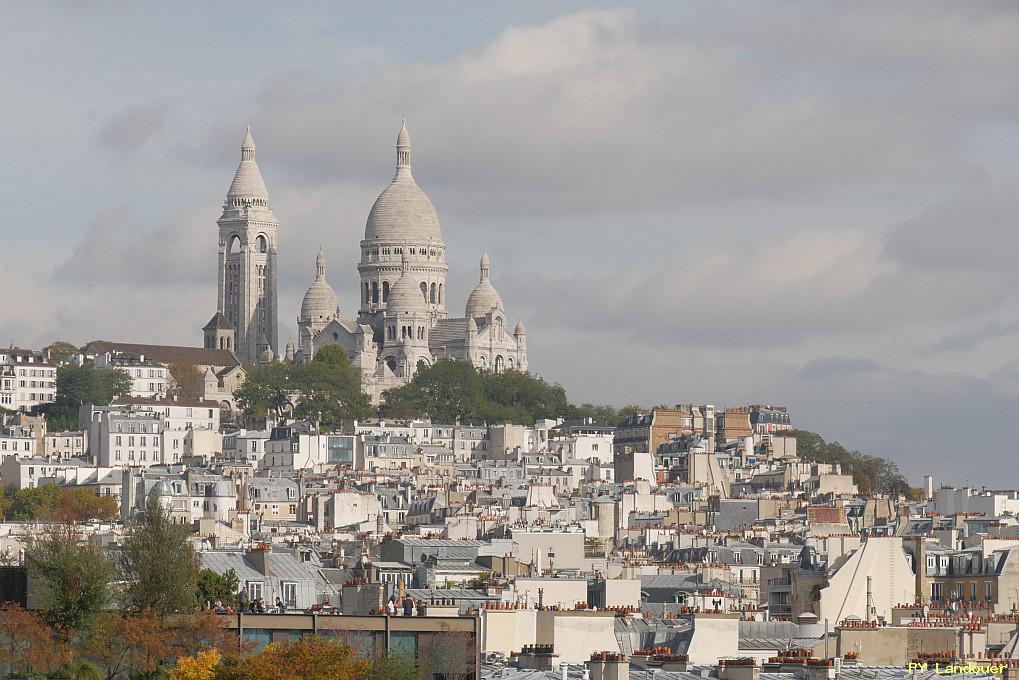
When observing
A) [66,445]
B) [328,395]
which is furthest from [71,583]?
[328,395]

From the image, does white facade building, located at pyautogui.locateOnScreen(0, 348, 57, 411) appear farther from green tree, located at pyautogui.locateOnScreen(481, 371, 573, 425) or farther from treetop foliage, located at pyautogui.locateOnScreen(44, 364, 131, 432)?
green tree, located at pyautogui.locateOnScreen(481, 371, 573, 425)

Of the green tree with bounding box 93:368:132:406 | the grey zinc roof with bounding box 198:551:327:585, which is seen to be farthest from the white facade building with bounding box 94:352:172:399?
the grey zinc roof with bounding box 198:551:327:585

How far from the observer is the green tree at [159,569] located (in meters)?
43.6

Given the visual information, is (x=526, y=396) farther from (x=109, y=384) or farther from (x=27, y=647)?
(x=27, y=647)

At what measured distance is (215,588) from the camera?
1864 inches

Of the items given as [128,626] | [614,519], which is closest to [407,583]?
[128,626]

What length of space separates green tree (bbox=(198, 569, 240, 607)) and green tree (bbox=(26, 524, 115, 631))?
2.36 metres

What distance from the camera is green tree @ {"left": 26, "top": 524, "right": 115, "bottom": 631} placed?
43219mm

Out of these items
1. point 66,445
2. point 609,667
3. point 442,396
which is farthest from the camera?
point 442,396

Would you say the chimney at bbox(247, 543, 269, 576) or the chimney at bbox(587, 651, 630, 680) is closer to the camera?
the chimney at bbox(587, 651, 630, 680)

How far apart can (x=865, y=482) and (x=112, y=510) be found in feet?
142

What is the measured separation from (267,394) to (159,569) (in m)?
134

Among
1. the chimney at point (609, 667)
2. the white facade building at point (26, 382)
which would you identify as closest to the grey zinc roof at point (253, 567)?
the chimney at point (609, 667)

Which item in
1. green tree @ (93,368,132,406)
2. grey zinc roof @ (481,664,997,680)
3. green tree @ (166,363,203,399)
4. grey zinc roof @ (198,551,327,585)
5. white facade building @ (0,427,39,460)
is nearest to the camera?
grey zinc roof @ (481,664,997,680)
